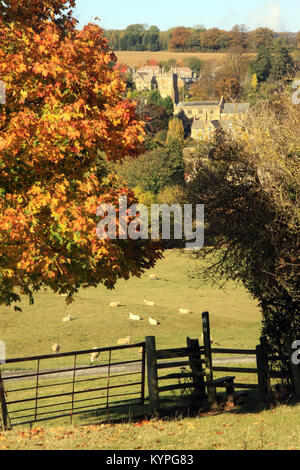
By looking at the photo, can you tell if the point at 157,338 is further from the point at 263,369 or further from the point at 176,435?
the point at 176,435

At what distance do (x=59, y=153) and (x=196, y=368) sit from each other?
729 centimetres

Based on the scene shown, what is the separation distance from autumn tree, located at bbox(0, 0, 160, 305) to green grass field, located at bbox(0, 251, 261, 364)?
19.0 meters

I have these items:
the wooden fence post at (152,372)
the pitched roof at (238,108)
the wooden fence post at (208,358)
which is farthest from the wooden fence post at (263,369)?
the pitched roof at (238,108)

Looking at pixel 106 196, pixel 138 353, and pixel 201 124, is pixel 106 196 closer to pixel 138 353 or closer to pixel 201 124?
pixel 138 353

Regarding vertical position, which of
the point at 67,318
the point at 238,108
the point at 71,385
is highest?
the point at 238,108

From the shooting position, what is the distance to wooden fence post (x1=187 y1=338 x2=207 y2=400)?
16.7 meters

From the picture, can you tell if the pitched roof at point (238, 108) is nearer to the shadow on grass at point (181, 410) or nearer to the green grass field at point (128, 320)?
the shadow on grass at point (181, 410)

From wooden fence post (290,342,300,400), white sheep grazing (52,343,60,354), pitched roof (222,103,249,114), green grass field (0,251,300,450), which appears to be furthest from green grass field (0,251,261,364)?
wooden fence post (290,342,300,400)

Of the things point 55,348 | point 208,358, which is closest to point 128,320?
point 55,348

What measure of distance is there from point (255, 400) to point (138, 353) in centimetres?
1801

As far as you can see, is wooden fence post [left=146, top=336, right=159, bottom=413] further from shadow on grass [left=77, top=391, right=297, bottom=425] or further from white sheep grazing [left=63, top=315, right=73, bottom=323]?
white sheep grazing [left=63, top=315, right=73, bottom=323]

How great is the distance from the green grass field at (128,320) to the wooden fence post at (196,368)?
Result: 1528 cm

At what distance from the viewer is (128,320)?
4291cm
